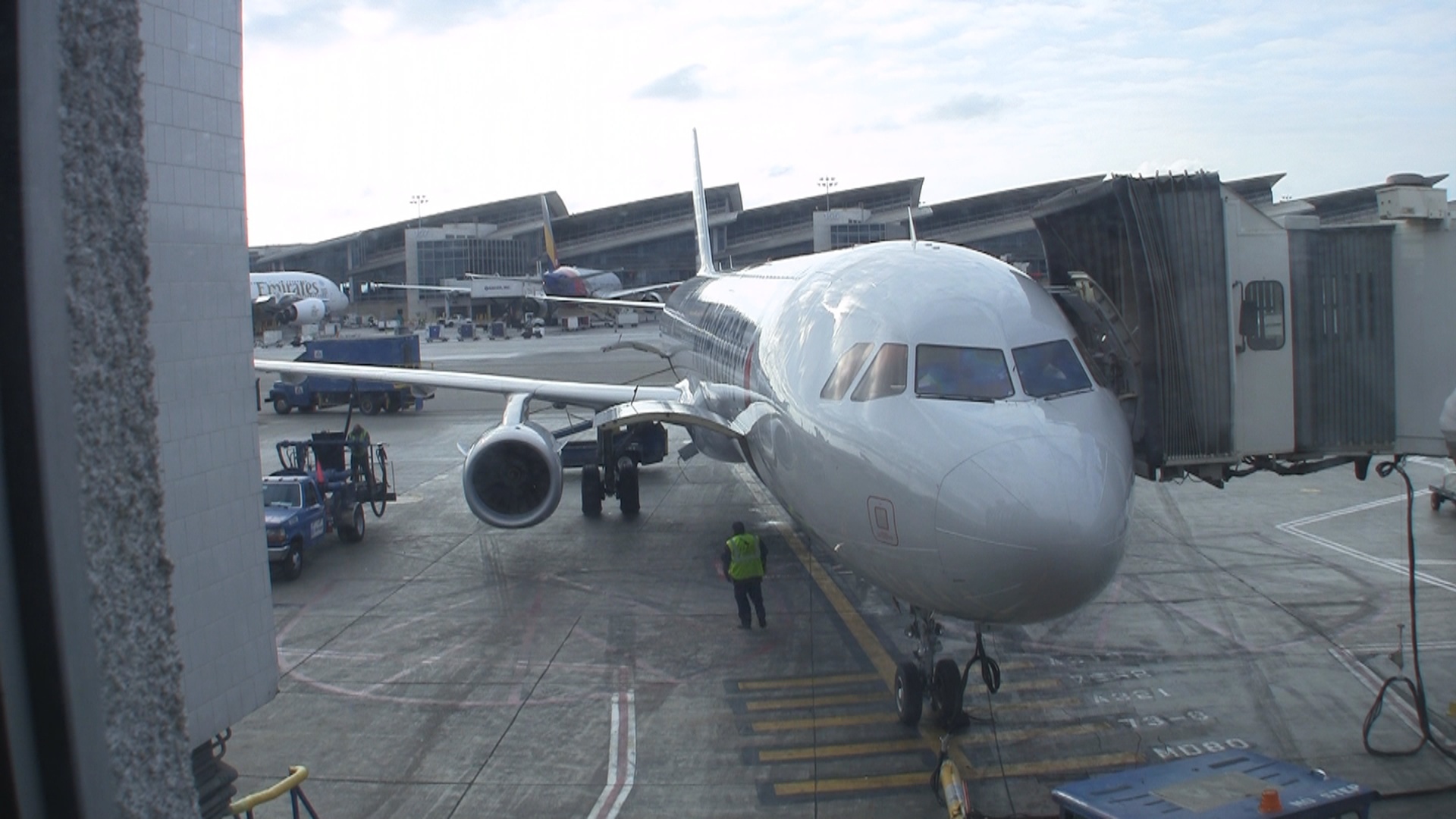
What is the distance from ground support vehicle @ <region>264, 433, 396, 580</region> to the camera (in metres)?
16.2

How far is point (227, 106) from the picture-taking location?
3.75m

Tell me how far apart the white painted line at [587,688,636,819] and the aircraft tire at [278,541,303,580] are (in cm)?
717

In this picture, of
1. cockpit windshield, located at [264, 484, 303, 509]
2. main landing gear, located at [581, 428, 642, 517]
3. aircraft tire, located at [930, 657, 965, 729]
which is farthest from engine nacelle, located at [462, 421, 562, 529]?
aircraft tire, located at [930, 657, 965, 729]

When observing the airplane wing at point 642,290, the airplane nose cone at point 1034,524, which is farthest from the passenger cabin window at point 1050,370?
the airplane wing at point 642,290

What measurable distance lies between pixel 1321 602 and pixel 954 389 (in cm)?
812

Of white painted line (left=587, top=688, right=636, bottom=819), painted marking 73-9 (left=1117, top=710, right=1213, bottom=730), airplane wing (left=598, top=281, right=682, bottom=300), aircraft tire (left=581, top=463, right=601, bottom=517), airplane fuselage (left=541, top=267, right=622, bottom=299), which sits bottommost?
A: painted marking 73-9 (left=1117, top=710, right=1213, bottom=730)

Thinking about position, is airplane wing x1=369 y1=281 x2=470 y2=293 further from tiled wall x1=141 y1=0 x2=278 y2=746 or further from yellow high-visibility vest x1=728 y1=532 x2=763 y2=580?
tiled wall x1=141 y1=0 x2=278 y2=746

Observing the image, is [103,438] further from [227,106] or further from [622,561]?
[622,561]

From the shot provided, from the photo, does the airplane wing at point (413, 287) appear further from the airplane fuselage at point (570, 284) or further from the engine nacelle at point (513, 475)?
the engine nacelle at point (513, 475)

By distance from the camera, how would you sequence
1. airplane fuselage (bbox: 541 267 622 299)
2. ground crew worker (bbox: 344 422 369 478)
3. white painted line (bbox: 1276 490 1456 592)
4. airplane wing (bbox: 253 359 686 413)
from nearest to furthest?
white painted line (bbox: 1276 490 1456 592) → airplane wing (bbox: 253 359 686 413) → ground crew worker (bbox: 344 422 369 478) → airplane fuselage (bbox: 541 267 622 299)

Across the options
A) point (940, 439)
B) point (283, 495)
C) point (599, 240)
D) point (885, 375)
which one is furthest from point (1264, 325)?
point (599, 240)

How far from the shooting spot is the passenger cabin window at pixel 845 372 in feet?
30.8

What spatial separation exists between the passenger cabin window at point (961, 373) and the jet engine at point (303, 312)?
63.7 m

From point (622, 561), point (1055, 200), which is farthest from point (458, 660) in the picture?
point (1055, 200)
